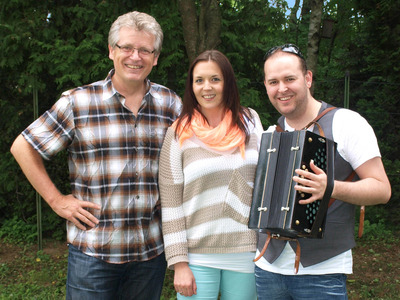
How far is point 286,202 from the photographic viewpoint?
7.07 feet

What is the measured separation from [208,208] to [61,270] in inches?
150

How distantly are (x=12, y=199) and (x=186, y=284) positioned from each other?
5352 mm

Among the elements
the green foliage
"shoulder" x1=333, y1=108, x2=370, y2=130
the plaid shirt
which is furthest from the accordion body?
the green foliage

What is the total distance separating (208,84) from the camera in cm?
265

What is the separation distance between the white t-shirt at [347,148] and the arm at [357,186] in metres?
0.05

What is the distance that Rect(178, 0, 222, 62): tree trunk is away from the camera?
16.6 ft

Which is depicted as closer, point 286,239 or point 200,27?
point 286,239

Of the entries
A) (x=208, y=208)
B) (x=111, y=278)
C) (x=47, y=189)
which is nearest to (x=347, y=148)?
(x=208, y=208)

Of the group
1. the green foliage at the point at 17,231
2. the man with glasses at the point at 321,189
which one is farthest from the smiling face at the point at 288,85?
the green foliage at the point at 17,231

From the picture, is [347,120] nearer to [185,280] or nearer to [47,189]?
[185,280]

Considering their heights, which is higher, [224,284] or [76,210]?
[76,210]

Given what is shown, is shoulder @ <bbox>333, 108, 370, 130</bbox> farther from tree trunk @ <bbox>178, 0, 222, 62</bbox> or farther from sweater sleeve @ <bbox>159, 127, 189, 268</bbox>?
tree trunk @ <bbox>178, 0, 222, 62</bbox>

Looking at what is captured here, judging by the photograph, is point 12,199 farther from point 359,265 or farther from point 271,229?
point 271,229

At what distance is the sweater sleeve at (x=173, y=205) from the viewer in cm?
255
